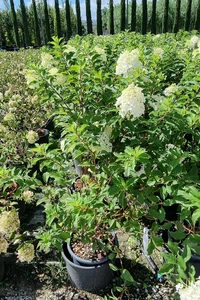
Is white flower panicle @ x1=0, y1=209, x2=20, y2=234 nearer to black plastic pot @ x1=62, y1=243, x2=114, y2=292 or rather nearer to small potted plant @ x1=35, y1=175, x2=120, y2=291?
small potted plant @ x1=35, y1=175, x2=120, y2=291

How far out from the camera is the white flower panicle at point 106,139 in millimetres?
1689

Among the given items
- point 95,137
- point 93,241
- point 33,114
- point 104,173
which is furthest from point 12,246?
point 33,114

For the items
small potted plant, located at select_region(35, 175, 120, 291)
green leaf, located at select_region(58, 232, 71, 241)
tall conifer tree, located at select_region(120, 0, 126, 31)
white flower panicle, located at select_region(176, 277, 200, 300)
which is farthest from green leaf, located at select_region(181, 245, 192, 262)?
tall conifer tree, located at select_region(120, 0, 126, 31)

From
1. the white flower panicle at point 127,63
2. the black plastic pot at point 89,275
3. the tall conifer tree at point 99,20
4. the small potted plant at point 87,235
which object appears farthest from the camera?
the tall conifer tree at point 99,20

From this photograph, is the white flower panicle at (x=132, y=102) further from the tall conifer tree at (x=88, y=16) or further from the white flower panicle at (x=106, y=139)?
the tall conifer tree at (x=88, y=16)

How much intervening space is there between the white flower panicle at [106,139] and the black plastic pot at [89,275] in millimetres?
839

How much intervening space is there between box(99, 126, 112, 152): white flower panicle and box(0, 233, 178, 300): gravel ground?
2.98 ft

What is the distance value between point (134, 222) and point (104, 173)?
345mm

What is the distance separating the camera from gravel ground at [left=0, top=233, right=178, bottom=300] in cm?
205

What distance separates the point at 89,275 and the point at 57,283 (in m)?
0.35

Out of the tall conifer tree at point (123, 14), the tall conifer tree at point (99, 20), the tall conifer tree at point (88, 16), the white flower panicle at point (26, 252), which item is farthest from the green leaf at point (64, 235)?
the tall conifer tree at point (88, 16)

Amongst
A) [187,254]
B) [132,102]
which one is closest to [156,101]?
[132,102]

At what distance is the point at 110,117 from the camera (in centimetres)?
171

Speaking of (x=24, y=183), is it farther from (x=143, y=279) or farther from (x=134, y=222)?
(x=143, y=279)
